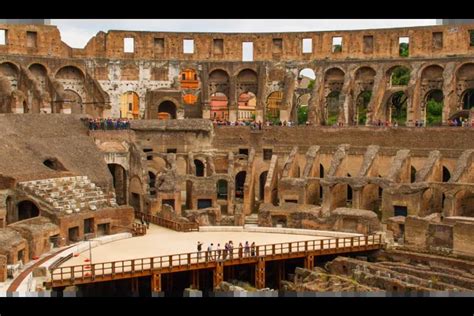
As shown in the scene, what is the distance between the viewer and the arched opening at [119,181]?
143 feet

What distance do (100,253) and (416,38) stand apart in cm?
2906

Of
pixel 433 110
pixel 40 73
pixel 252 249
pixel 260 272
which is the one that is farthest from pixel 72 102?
pixel 433 110

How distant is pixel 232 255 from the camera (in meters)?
30.9

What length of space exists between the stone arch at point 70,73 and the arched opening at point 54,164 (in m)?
12.7

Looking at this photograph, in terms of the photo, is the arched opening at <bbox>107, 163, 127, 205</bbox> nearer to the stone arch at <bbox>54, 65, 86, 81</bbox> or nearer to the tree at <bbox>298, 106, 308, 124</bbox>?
the stone arch at <bbox>54, 65, 86, 81</bbox>

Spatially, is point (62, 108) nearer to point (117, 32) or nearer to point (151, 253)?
point (117, 32)

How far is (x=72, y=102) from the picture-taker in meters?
49.7

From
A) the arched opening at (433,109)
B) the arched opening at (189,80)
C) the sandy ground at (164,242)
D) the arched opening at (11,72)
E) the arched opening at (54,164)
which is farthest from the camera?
the arched opening at (189,80)

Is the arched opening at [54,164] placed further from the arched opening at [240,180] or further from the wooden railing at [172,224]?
the arched opening at [240,180]

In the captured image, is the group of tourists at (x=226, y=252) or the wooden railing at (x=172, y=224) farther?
the wooden railing at (x=172, y=224)

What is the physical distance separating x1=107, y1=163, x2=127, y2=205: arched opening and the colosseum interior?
9 centimetres

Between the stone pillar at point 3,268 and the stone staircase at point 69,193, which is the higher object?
the stone staircase at point 69,193

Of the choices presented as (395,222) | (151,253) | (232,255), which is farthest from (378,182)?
(151,253)

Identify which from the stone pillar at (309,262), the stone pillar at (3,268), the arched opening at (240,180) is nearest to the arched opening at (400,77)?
the arched opening at (240,180)
